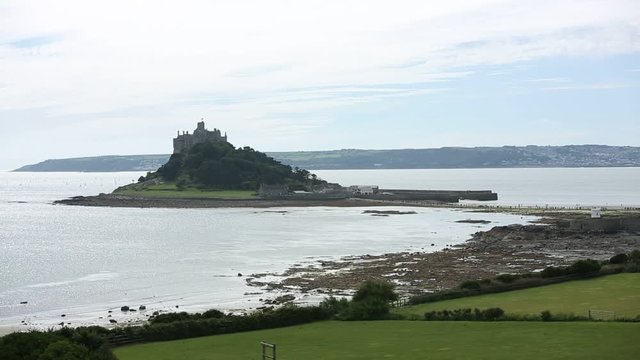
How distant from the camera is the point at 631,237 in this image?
192ft

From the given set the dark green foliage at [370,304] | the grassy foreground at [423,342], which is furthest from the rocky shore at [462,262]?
the grassy foreground at [423,342]

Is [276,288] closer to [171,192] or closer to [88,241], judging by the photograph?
[88,241]

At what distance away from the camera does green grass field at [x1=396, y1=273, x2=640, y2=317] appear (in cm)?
2616

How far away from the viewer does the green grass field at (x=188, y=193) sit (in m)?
121

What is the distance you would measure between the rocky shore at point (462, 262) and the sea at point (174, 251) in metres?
2.08

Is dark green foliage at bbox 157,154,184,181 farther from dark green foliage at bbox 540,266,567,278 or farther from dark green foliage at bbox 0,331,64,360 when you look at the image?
dark green foliage at bbox 0,331,64,360

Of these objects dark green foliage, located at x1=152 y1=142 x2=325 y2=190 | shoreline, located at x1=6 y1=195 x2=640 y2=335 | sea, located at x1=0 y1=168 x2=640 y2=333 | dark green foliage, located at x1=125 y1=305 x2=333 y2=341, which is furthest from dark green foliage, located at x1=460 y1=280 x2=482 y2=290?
dark green foliage, located at x1=152 y1=142 x2=325 y2=190

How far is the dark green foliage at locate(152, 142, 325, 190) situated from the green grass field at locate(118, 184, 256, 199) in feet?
8.90

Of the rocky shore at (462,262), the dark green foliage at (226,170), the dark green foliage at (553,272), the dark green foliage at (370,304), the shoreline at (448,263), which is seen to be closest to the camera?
the dark green foliage at (370,304)

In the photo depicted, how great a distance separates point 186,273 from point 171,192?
82.6 meters

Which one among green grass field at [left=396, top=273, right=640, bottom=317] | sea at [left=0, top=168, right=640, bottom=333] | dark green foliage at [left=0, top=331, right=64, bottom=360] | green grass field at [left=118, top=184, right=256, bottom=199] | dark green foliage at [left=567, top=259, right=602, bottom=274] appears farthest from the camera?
green grass field at [left=118, top=184, right=256, bottom=199]

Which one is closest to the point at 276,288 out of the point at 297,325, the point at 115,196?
the point at 297,325

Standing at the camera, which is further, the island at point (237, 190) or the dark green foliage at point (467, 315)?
the island at point (237, 190)

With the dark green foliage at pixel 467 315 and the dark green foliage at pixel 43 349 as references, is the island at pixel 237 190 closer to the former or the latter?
the dark green foliage at pixel 467 315
